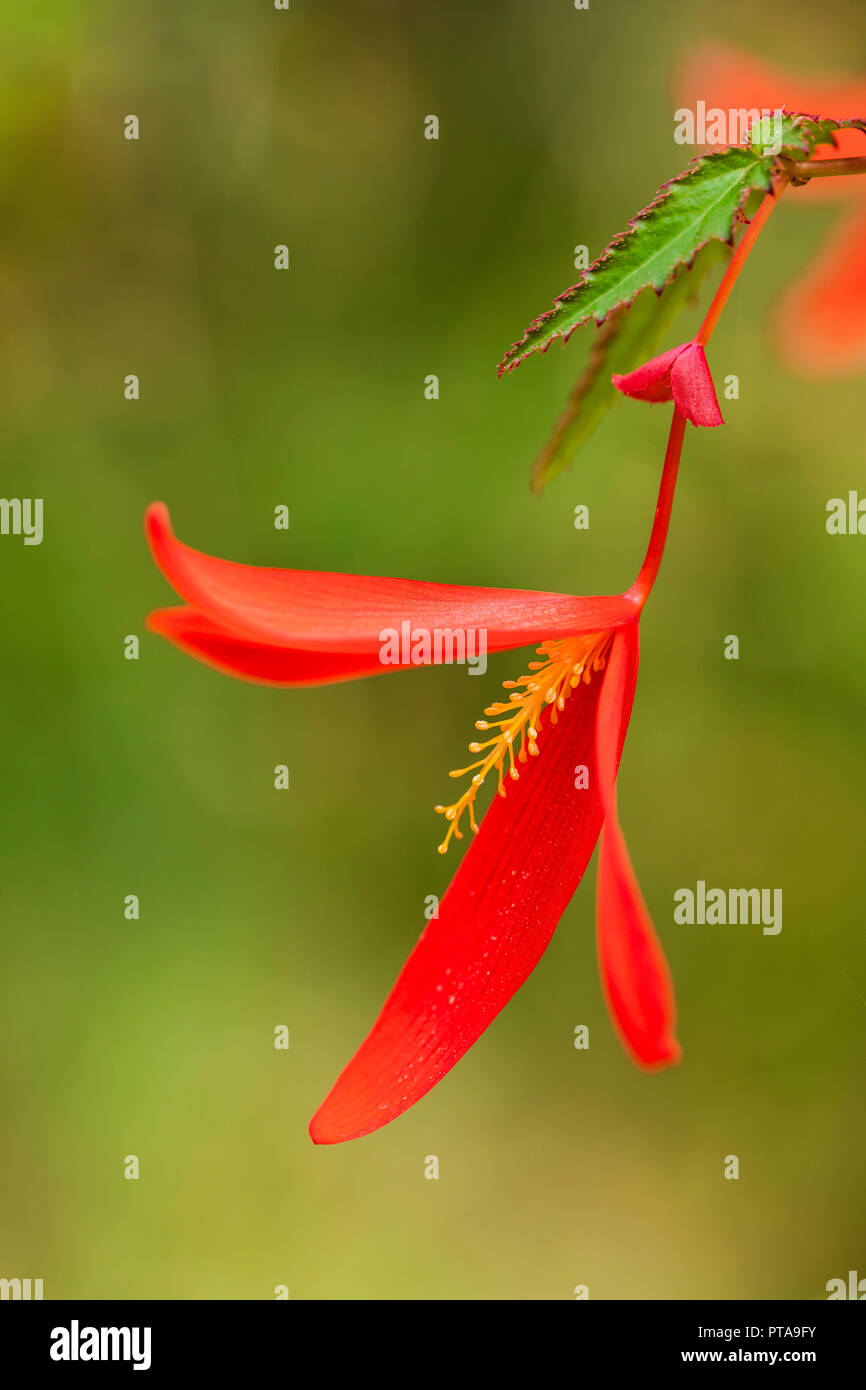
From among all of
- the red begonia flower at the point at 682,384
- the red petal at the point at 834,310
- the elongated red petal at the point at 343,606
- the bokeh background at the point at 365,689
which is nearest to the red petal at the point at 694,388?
the red begonia flower at the point at 682,384

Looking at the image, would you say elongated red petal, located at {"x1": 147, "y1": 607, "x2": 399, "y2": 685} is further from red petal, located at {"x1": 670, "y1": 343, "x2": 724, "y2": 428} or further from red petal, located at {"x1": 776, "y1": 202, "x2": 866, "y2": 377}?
red petal, located at {"x1": 776, "y1": 202, "x2": 866, "y2": 377}

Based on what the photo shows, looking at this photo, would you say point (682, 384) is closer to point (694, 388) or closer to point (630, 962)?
point (694, 388)

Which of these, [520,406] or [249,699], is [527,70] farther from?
[249,699]

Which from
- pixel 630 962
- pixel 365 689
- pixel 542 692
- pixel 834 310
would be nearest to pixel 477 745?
pixel 542 692

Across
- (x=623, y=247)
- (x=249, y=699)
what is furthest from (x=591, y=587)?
(x=623, y=247)

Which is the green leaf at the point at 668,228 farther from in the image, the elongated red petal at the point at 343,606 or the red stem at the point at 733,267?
the elongated red petal at the point at 343,606
